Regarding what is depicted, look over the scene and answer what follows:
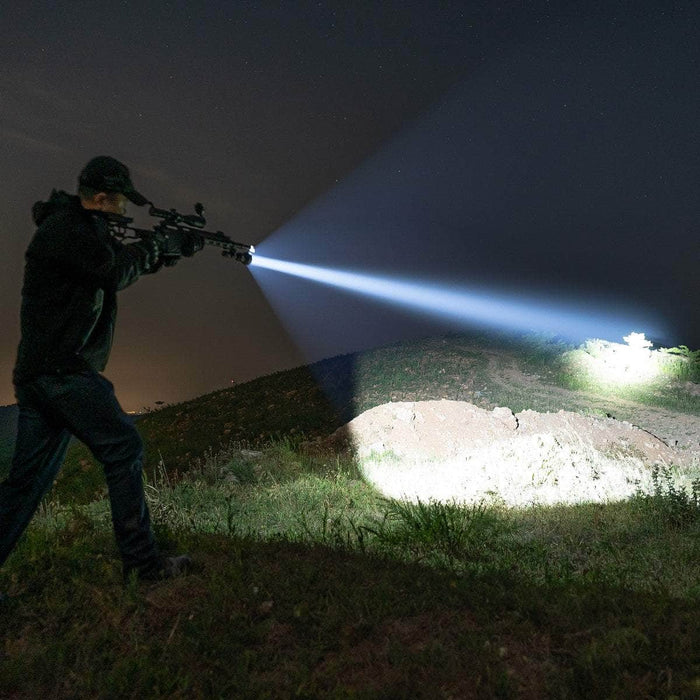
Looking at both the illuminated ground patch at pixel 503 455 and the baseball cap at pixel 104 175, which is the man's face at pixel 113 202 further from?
the illuminated ground patch at pixel 503 455

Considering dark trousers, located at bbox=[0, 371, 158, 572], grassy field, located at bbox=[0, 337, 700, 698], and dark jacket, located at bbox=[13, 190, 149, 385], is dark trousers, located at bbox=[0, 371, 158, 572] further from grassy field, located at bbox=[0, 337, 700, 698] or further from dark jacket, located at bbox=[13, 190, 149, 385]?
grassy field, located at bbox=[0, 337, 700, 698]

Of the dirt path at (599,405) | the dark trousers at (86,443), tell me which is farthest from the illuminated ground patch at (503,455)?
the dark trousers at (86,443)

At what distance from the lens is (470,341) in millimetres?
17672

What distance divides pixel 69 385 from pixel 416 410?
743cm

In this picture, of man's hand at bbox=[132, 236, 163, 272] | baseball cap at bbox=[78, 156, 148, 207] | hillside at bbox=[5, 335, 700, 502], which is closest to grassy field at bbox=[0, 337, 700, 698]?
man's hand at bbox=[132, 236, 163, 272]

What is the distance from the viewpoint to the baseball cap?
4.08 meters

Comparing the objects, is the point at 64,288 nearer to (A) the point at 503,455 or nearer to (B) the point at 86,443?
(B) the point at 86,443

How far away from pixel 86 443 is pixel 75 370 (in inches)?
19.5

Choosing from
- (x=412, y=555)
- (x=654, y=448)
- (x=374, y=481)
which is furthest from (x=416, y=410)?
(x=412, y=555)

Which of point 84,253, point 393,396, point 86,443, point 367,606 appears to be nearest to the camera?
point 367,606

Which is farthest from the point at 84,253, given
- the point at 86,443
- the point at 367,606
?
the point at 367,606

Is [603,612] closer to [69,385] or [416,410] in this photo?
[69,385]

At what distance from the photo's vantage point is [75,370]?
3916mm

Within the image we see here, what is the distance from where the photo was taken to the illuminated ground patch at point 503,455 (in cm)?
749
